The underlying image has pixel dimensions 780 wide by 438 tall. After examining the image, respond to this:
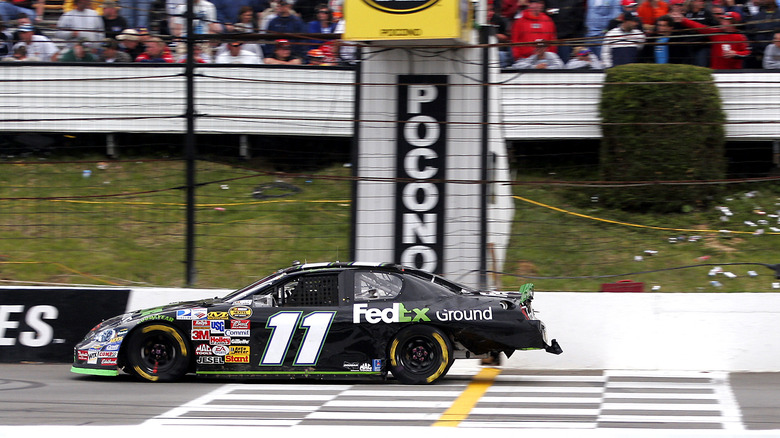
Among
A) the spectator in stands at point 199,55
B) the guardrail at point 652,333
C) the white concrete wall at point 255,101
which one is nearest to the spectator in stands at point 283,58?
the white concrete wall at point 255,101

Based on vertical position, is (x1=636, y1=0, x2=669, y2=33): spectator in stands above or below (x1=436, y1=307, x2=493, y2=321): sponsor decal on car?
above

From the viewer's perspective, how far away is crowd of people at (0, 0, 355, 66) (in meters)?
13.5

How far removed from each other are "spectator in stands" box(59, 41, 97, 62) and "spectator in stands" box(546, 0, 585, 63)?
7149mm

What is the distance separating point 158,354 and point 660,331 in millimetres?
5391

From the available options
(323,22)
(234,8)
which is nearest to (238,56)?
(234,8)

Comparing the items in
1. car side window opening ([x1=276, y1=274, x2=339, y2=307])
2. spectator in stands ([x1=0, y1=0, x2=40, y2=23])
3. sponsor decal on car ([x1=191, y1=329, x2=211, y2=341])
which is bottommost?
sponsor decal on car ([x1=191, y1=329, x2=211, y2=341])

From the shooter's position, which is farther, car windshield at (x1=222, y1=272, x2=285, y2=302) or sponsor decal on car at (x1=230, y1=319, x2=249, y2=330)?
car windshield at (x1=222, y1=272, x2=285, y2=302)

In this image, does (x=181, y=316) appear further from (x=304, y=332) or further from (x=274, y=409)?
(x=274, y=409)

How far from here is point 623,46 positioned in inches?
536

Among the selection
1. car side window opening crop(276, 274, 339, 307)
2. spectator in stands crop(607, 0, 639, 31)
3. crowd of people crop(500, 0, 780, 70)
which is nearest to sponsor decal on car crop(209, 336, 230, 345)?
car side window opening crop(276, 274, 339, 307)

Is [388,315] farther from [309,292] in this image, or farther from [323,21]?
[323,21]

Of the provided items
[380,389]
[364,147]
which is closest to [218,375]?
[380,389]

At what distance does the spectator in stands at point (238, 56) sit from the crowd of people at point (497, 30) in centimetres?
2

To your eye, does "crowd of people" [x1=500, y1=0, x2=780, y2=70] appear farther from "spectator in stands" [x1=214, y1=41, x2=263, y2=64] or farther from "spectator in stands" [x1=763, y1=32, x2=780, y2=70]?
"spectator in stands" [x1=214, y1=41, x2=263, y2=64]
